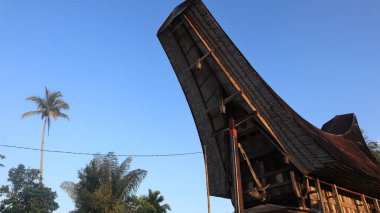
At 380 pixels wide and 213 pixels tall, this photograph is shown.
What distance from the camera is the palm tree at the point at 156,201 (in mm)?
28200

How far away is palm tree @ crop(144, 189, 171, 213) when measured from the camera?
28200 mm

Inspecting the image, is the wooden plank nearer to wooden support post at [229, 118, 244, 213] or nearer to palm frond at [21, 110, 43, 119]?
wooden support post at [229, 118, 244, 213]

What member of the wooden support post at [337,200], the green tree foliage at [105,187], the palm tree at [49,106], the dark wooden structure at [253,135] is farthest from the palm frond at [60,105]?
the wooden support post at [337,200]

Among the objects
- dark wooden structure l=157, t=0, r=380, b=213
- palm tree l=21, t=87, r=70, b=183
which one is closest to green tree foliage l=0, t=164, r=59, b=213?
palm tree l=21, t=87, r=70, b=183

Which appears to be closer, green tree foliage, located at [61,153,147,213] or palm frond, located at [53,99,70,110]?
green tree foliage, located at [61,153,147,213]

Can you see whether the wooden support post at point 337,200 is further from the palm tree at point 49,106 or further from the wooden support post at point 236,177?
the palm tree at point 49,106

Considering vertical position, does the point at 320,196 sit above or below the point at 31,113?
below

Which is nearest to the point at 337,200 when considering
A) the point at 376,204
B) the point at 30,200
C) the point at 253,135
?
the point at 253,135

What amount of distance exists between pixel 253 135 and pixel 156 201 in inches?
769

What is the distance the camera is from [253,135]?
11.5 meters

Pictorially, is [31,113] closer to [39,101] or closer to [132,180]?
[39,101]

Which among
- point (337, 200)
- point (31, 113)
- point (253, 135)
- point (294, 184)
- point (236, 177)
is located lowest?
point (337, 200)

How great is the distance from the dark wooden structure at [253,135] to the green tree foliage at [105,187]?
1330 cm

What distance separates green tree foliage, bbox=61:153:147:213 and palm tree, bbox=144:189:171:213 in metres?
2.94
